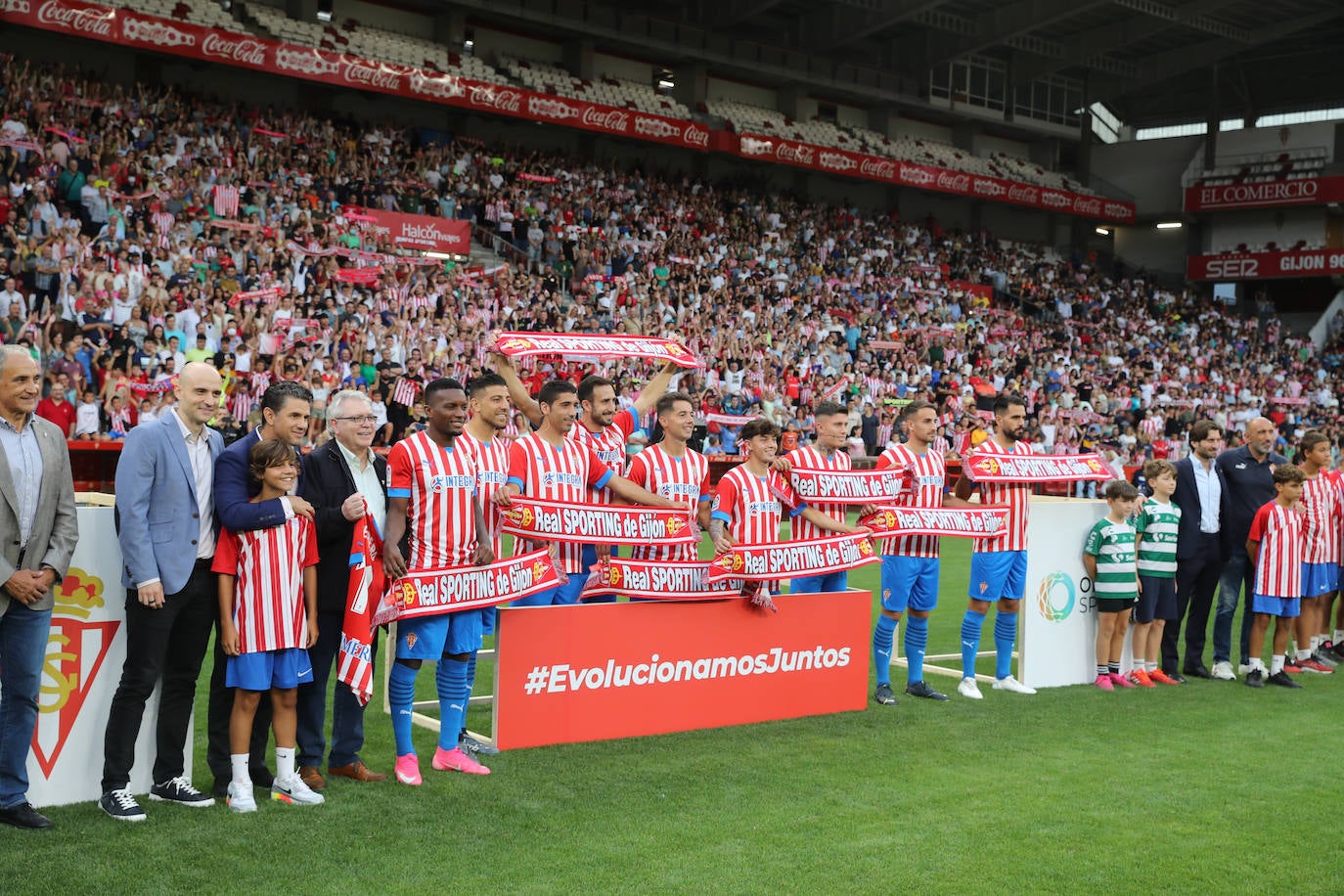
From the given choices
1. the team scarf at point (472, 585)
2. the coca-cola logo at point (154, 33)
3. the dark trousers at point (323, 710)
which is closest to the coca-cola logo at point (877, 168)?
the coca-cola logo at point (154, 33)

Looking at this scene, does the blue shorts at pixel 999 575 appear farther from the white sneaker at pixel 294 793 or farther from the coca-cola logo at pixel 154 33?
the coca-cola logo at pixel 154 33

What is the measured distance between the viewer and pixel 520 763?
268 inches

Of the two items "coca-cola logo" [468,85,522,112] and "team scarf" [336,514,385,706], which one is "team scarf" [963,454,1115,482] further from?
"coca-cola logo" [468,85,522,112]

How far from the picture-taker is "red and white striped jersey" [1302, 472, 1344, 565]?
10164 millimetres

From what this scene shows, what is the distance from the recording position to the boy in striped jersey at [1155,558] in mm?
9648

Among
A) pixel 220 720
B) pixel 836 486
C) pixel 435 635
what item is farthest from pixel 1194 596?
pixel 220 720

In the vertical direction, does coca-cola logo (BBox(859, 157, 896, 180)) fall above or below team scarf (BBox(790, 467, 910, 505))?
above

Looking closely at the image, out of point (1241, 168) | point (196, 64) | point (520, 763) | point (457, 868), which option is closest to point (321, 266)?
point (196, 64)

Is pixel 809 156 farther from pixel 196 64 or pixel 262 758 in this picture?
pixel 262 758

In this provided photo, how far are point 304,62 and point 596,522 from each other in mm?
22301

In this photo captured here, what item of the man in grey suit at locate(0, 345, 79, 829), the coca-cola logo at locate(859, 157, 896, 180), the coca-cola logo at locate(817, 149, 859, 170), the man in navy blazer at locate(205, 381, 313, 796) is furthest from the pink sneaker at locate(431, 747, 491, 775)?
the coca-cola logo at locate(859, 157, 896, 180)

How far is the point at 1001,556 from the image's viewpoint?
9047 mm

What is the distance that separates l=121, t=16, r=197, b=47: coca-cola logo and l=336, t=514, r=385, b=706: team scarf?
70.9 ft

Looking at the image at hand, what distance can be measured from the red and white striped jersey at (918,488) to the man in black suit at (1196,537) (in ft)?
8.07
